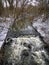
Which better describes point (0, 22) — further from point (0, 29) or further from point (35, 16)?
point (35, 16)

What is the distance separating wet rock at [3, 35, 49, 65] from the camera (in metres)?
3.32

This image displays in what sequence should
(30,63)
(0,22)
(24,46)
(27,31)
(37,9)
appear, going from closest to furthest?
(30,63) → (24,46) → (27,31) → (0,22) → (37,9)

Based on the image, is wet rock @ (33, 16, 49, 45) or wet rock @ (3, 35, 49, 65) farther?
wet rock @ (33, 16, 49, 45)

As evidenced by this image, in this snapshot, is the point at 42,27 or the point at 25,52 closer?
the point at 25,52

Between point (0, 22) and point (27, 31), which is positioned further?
point (0, 22)

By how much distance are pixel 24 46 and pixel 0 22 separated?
48.2 inches

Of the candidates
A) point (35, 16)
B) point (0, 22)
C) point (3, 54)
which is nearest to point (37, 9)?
point (35, 16)

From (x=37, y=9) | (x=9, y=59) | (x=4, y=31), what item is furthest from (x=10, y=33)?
(x=37, y=9)

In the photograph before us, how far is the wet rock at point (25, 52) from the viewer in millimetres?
3324

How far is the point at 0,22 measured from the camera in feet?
15.3

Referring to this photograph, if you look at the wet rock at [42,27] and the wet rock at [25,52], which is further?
the wet rock at [42,27]

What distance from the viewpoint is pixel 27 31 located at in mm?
4250

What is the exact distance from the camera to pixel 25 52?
3482 millimetres

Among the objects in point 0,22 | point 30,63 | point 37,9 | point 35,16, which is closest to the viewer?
point 30,63
